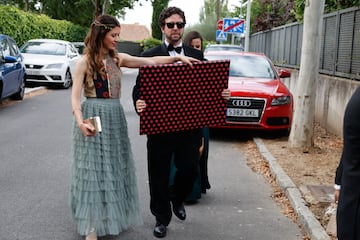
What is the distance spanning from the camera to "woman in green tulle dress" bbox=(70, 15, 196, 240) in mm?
4230

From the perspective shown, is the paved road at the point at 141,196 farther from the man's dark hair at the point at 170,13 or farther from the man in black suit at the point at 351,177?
the man in black suit at the point at 351,177

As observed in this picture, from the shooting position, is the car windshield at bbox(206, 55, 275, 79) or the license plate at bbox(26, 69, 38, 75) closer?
the car windshield at bbox(206, 55, 275, 79)

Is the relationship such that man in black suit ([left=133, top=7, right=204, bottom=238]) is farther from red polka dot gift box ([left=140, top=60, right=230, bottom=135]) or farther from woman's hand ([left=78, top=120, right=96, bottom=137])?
woman's hand ([left=78, top=120, right=96, bottom=137])

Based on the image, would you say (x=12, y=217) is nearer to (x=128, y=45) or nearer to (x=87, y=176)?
(x=87, y=176)

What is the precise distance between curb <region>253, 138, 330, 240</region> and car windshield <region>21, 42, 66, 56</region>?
41.6ft

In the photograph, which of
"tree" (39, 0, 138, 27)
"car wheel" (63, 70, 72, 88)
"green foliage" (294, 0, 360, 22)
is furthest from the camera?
"tree" (39, 0, 138, 27)

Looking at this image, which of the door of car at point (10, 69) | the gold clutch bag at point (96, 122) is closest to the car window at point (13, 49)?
the door of car at point (10, 69)

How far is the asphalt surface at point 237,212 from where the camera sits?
4.89 metres

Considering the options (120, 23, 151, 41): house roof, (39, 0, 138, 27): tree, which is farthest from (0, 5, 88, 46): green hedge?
(120, 23, 151, 41): house roof

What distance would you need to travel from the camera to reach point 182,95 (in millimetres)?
4203

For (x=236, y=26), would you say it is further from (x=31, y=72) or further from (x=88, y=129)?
(x=88, y=129)

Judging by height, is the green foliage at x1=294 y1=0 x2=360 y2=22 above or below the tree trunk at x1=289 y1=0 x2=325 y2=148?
above

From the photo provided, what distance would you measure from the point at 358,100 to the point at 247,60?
9318 mm

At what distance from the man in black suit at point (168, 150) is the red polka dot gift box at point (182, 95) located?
29 centimetres
